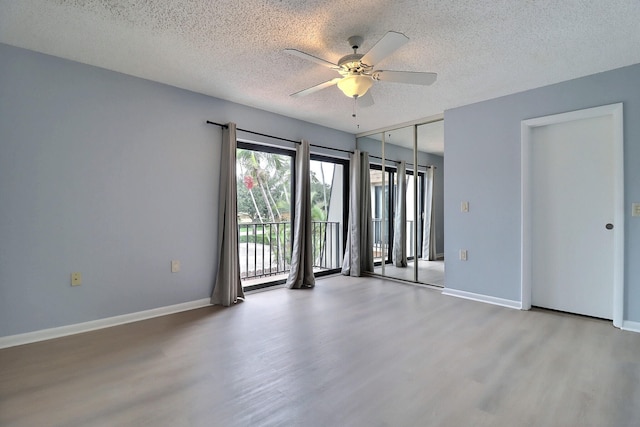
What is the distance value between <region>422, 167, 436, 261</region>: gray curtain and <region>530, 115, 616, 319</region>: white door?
5.33 feet

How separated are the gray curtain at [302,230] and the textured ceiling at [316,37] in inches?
48.3

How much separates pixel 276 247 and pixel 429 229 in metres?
2.48

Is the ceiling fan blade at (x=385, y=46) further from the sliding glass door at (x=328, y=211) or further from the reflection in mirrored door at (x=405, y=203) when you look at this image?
the sliding glass door at (x=328, y=211)

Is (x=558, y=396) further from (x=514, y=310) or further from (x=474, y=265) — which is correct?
(x=474, y=265)

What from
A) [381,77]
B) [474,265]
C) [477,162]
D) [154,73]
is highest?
[154,73]

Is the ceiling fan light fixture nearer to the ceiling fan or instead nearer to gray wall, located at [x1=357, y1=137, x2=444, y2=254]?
the ceiling fan

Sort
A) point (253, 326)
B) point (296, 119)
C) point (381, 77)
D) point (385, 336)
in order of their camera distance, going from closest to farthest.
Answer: point (381, 77) → point (385, 336) → point (253, 326) → point (296, 119)

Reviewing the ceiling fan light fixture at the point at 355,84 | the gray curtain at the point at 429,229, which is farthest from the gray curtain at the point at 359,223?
the ceiling fan light fixture at the point at 355,84

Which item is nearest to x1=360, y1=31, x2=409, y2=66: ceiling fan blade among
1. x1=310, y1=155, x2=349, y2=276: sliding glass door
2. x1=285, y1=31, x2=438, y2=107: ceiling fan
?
x1=285, y1=31, x2=438, y2=107: ceiling fan

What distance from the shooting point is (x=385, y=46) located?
2.00 meters

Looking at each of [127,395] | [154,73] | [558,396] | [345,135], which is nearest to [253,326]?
[127,395]

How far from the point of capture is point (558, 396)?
5.88ft

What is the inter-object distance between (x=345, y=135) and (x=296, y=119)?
1.06 metres

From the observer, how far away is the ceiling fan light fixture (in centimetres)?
243
